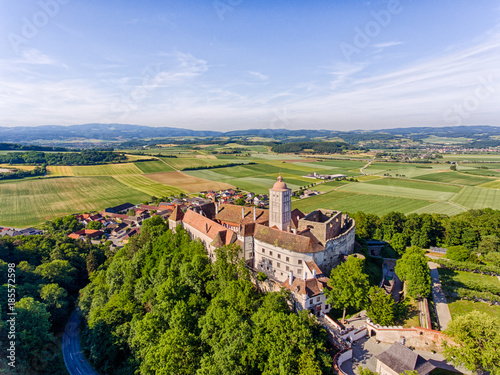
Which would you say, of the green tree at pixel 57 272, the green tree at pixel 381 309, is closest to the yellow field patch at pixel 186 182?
the green tree at pixel 57 272

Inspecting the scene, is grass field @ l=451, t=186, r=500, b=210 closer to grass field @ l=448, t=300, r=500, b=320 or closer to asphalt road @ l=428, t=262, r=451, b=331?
asphalt road @ l=428, t=262, r=451, b=331

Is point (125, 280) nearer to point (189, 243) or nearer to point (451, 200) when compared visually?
point (189, 243)

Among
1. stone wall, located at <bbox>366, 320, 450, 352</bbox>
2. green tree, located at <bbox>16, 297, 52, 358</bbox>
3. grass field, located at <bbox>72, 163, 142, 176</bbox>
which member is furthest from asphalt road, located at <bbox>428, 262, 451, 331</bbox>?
grass field, located at <bbox>72, 163, 142, 176</bbox>

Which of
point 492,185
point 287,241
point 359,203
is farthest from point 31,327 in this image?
point 492,185

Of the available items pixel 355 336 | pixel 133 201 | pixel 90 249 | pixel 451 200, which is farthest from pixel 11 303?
pixel 451 200

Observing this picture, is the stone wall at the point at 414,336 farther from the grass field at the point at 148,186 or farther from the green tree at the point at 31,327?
the grass field at the point at 148,186

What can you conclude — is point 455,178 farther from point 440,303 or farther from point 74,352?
point 74,352
